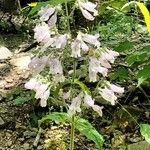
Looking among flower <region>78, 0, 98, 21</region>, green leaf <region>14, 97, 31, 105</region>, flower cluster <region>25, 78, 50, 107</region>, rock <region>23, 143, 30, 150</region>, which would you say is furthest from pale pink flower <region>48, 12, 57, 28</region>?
green leaf <region>14, 97, 31, 105</region>

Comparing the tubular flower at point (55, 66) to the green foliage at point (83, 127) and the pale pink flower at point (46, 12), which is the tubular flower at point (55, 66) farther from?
the green foliage at point (83, 127)

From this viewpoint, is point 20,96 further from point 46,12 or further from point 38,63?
point 46,12

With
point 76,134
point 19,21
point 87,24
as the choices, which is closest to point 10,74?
point 87,24

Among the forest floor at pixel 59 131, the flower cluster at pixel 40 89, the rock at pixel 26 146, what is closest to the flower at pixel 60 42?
the flower cluster at pixel 40 89

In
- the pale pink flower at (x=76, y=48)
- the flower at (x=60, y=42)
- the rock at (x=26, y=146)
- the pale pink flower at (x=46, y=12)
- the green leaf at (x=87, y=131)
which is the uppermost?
the pale pink flower at (x=46, y=12)

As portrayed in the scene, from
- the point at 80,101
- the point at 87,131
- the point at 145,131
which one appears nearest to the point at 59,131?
the point at 87,131
